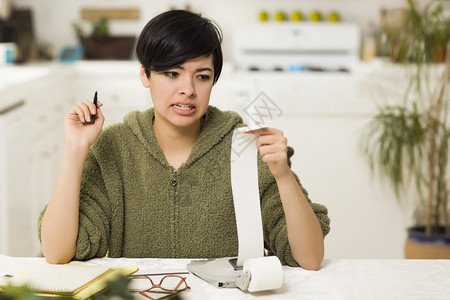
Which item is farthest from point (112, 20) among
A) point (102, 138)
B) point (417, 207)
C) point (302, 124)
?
point (102, 138)

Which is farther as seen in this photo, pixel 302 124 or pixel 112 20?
pixel 112 20

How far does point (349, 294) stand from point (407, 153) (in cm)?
187

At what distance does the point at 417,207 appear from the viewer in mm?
2904

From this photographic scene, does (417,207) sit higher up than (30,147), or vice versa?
(30,147)

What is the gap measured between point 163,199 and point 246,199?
35 cm

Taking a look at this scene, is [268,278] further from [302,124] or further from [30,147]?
[30,147]

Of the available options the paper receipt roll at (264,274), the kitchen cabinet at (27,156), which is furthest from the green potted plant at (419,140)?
the paper receipt roll at (264,274)

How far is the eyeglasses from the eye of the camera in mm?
1089

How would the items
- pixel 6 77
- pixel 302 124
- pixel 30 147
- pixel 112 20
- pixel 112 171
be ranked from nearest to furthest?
1. pixel 112 171
2. pixel 302 124
3. pixel 30 147
4. pixel 6 77
5. pixel 112 20

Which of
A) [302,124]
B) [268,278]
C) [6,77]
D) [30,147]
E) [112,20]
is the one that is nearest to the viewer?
[268,278]

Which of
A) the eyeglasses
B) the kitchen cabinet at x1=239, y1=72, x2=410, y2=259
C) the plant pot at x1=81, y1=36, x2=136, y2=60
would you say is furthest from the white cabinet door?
Answer: the plant pot at x1=81, y1=36, x2=136, y2=60

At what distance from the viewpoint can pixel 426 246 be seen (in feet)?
9.37

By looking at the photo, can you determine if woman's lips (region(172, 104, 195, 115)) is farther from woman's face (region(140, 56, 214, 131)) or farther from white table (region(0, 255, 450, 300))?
white table (region(0, 255, 450, 300))

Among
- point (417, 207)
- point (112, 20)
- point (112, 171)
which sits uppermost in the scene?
point (112, 20)
